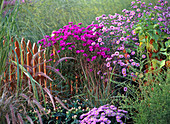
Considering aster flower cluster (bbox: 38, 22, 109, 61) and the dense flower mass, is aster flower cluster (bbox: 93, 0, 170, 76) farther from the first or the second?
aster flower cluster (bbox: 38, 22, 109, 61)

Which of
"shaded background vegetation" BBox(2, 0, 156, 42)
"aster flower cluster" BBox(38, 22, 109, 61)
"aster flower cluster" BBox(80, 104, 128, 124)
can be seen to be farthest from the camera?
"shaded background vegetation" BBox(2, 0, 156, 42)

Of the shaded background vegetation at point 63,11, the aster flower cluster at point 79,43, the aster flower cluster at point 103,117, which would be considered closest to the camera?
the aster flower cluster at point 103,117

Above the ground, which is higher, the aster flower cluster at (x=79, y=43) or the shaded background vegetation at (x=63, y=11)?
the shaded background vegetation at (x=63, y=11)

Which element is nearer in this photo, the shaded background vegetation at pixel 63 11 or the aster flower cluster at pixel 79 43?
the aster flower cluster at pixel 79 43

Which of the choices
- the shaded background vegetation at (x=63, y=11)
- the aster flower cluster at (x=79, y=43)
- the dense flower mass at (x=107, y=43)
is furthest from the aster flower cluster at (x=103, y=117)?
the shaded background vegetation at (x=63, y=11)

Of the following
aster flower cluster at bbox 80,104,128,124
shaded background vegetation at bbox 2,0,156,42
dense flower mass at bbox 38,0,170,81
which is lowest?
aster flower cluster at bbox 80,104,128,124

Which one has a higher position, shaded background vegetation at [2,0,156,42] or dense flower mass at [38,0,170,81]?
shaded background vegetation at [2,0,156,42]

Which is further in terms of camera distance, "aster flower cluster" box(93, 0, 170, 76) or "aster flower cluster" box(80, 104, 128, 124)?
"aster flower cluster" box(93, 0, 170, 76)

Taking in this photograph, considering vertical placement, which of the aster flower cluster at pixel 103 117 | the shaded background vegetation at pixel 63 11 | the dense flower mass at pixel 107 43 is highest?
the shaded background vegetation at pixel 63 11

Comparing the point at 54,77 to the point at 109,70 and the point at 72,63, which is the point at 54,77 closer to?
the point at 72,63

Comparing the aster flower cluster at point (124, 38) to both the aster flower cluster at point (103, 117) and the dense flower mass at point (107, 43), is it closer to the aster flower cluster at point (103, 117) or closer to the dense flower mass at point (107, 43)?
the dense flower mass at point (107, 43)

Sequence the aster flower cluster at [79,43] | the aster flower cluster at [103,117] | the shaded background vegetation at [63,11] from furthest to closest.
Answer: the shaded background vegetation at [63,11], the aster flower cluster at [79,43], the aster flower cluster at [103,117]

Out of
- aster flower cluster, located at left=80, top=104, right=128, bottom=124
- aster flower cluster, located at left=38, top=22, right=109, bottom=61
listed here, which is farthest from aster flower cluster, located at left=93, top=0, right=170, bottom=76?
aster flower cluster, located at left=80, top=104, right=128, bottom=124

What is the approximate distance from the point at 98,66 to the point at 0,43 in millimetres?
1585
